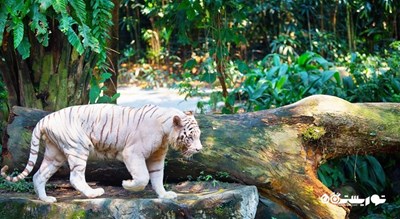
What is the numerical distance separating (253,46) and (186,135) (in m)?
10.4

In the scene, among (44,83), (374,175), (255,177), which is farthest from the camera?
(374,175)

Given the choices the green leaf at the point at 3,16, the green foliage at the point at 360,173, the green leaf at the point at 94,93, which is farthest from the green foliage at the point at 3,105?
the green foliage at the point at 360,173

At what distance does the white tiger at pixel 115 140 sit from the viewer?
3.84 metres

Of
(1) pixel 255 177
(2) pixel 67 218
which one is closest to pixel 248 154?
(1) pixel 255 177

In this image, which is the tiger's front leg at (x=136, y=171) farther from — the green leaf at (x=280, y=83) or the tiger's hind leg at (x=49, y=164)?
the green leaf at (x=280, y=83)

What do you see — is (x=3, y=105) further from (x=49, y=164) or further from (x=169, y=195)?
(x=169, y=195)

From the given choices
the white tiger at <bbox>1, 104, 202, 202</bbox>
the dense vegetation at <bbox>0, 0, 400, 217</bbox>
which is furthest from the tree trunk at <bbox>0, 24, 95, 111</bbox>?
the white tiger at <bbox>1, 104, 202, 202</bbox>

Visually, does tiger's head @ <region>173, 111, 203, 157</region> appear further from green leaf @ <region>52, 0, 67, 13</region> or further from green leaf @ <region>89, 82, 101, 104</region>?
green leaf @ <region>89, 82, 101, 104</region>

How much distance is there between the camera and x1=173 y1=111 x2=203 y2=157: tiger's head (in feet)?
12.5

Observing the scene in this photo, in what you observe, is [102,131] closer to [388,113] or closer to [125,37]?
[388,113]

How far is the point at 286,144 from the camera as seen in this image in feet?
15.0

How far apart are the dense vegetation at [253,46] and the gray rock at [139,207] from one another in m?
1.08

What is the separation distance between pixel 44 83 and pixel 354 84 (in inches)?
155

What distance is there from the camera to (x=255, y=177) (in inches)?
170
